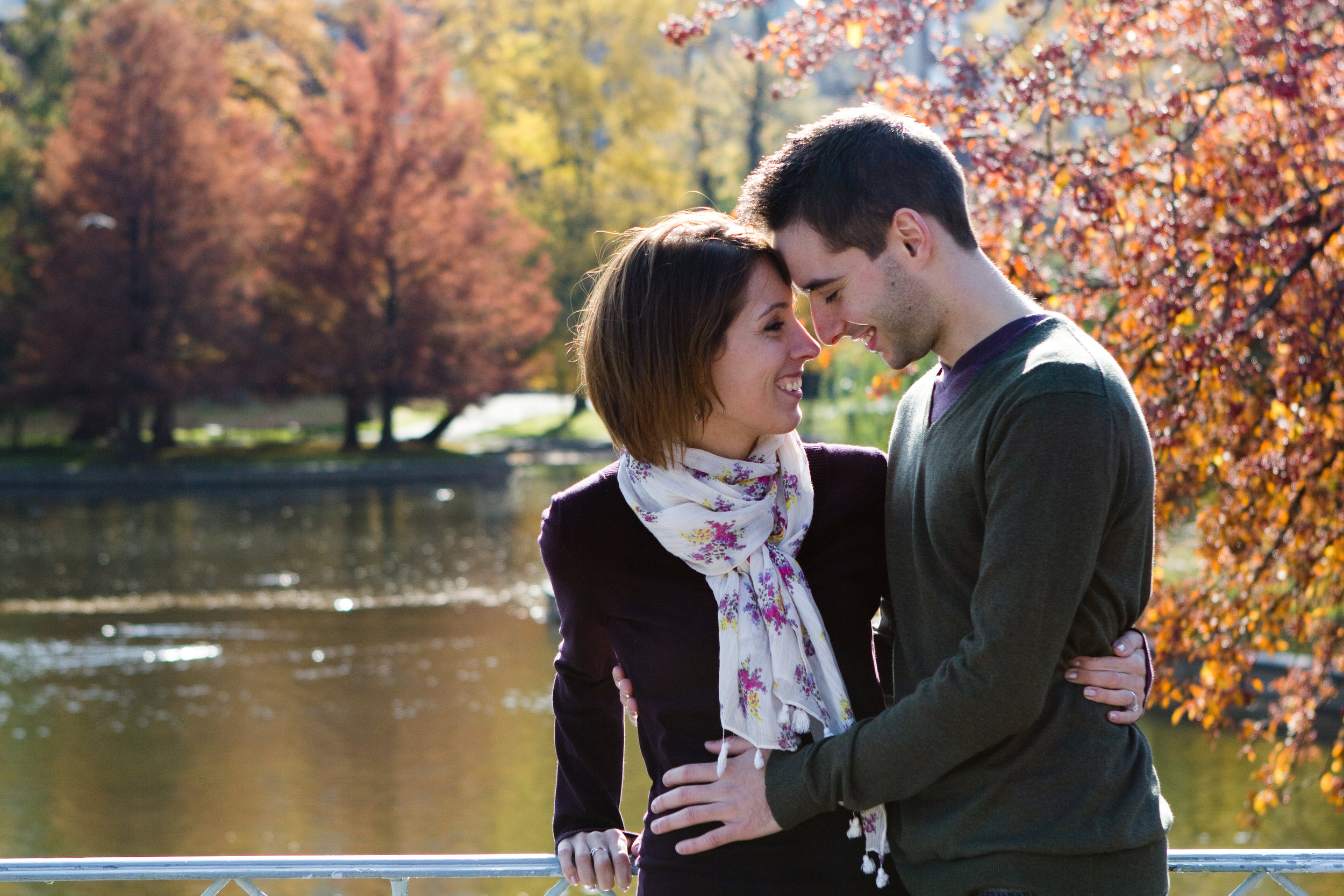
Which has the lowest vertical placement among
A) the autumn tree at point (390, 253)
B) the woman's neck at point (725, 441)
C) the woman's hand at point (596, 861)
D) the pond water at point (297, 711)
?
the pond water at point (297, 711)

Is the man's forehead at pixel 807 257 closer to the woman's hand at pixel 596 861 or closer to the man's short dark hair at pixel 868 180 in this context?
the man's short dark hair at pixel 868 180

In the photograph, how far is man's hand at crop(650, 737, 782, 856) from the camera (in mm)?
1855

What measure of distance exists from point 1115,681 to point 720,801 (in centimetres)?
54

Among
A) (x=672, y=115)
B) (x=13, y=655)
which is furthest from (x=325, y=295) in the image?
(x=13, y=655)

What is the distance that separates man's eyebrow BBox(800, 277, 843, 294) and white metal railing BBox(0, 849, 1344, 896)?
91 cm

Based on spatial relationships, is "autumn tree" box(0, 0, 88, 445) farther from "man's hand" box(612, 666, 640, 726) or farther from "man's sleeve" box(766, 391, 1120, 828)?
"man's sleeve" box(766, 391, 1120, 828)

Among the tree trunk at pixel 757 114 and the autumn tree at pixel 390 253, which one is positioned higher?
the tree trunk at pixel 757 114

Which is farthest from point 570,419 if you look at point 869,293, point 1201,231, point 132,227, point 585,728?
point 869,293

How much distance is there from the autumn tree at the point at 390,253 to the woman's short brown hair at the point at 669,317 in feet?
88.0

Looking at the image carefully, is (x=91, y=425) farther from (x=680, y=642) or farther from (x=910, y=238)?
(x=910, y=238)

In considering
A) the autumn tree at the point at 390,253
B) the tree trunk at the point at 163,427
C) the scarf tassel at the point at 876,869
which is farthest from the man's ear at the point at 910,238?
the tree trunk at the point at 163,427

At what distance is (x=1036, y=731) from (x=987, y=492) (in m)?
0.31

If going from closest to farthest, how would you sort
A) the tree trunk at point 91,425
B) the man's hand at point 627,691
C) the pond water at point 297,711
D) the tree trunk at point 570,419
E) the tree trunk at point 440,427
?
1. the man's hand at point 627,691
2. the pond water at point 297,711
3. the tree trunk at point 91,425
4. the tree trunk at point 440,427
5. the tree trunk at point 570,419

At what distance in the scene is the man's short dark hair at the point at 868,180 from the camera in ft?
5.94
